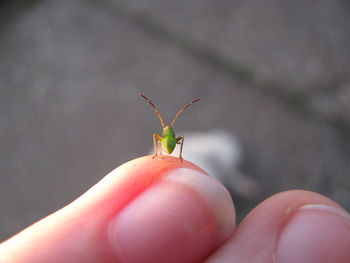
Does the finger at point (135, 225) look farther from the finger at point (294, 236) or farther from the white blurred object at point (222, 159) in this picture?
the white blurred object at point (222, 159)

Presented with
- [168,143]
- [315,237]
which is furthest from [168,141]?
[315,237]

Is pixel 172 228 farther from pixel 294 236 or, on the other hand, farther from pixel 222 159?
pixel 222 159

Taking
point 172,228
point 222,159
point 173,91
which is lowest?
point 222,159

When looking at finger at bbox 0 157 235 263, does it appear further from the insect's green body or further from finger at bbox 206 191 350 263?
the insect's green body

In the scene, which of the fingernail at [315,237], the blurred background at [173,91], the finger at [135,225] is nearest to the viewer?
the finger at [135,225]

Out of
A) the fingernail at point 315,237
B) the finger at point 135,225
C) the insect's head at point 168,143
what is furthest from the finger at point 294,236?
the insect's head at point 168,143

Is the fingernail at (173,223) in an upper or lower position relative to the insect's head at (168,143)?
lower

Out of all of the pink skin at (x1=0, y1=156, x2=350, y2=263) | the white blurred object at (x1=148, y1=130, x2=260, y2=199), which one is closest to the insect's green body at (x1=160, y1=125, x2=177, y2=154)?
the pink skin at (x1=0, y1=156, x2=350, y2=263)
